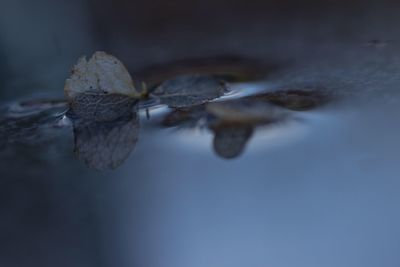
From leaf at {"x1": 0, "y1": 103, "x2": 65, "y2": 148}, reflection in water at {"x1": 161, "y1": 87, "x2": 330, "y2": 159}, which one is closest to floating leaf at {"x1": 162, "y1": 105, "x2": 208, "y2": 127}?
reflection in water at {"x1": 161, "y1": 87, "x2": 330, "y2": 159}

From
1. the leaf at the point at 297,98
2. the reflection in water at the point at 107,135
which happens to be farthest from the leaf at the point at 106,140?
the leaf at the point at 297,98

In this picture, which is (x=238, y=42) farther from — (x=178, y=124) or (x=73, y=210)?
(x=73, y=210)

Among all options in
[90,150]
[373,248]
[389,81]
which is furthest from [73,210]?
[389,81]

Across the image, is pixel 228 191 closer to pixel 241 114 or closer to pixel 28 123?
pixel 241 114

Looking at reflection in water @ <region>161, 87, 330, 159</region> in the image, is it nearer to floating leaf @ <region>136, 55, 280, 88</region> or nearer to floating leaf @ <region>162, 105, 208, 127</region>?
floating leaf @ <region>162, 105, 208, 127</region>

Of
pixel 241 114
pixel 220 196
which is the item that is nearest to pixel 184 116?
pixel 241 114
